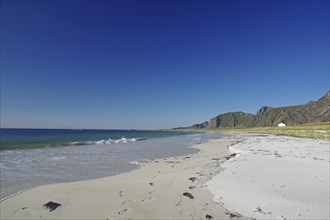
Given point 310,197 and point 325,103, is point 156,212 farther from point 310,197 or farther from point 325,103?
point 325,103

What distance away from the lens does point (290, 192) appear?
782 cm

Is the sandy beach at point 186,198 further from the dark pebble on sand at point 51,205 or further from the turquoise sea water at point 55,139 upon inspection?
the turquoise sea water at point 55,139

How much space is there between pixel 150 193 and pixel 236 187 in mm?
3127

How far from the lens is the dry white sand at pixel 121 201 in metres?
6.30

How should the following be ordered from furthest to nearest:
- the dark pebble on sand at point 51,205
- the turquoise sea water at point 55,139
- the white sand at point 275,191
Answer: the turquoise sea water at point 55,139
the dark pebble on sand at point 51,205
the white sand at point 275,191

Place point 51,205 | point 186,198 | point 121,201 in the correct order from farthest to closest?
point 186,198, point 121,201, point 51,205

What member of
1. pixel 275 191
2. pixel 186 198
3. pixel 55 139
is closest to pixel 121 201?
pixel 186 198

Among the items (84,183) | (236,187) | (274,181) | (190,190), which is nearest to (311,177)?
(274,181)

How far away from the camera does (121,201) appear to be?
290 inches

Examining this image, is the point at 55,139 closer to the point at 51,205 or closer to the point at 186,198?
the point at 51,205

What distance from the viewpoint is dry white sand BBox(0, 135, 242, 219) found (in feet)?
20.7

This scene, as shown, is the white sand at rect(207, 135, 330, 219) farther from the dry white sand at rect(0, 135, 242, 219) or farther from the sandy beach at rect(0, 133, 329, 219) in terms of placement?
the dry white sand at rect(0, 135, 242, 219)

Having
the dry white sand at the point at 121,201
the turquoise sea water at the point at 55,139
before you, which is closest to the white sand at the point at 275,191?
the dry white sand at the point at 121,201

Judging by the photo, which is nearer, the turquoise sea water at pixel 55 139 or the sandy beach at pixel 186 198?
the sandy beach at pixel 186 198
